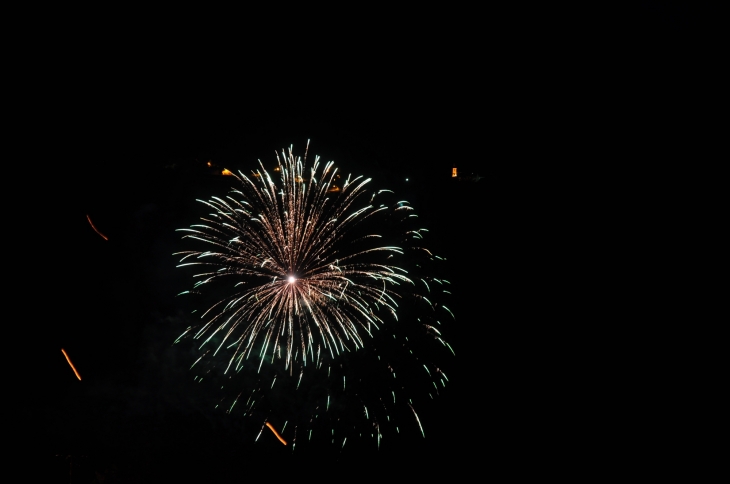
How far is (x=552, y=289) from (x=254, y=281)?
910 centimetres

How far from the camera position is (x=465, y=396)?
13008mm

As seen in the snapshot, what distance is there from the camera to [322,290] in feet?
28.0

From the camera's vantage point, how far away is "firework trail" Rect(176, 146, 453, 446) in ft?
28.1

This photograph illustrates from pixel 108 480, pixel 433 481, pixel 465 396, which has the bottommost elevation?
pixel 433 481

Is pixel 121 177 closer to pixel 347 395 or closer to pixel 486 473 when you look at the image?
pixel 347 395

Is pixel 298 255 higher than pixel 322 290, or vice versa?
pixel 298 255

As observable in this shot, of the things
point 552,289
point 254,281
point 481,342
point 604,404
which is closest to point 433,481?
point 481,342

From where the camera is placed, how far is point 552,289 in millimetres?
13391

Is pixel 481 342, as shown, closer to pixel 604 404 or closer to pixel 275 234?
pixel 604 404

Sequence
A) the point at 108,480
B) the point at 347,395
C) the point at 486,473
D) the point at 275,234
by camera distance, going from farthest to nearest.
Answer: the point at 486,473
the point at 108,480
the point at 347,395
the point at 275,234

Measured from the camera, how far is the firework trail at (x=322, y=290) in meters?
8.58

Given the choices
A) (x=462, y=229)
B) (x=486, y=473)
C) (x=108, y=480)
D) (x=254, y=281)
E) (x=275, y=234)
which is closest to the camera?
(x=275, y=234)

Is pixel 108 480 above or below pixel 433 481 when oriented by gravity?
above

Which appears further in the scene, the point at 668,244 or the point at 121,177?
the point at 121,177
